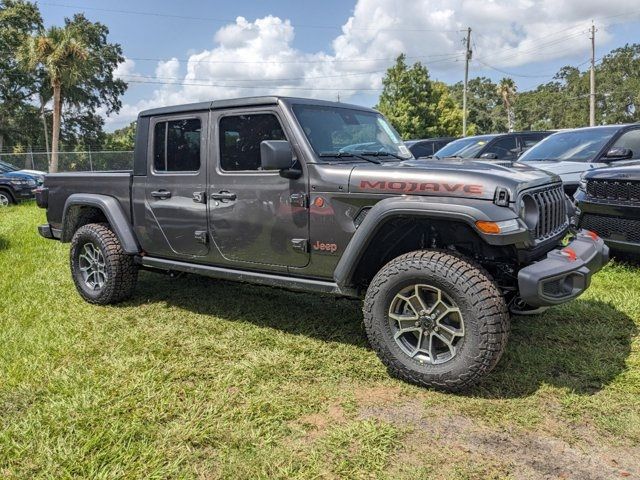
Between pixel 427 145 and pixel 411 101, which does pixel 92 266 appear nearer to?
pixel 427 145

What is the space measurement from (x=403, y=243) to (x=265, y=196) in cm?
104

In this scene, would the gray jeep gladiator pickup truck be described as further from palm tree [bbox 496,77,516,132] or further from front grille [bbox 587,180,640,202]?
palm tree [bbox 496,77,516,132]

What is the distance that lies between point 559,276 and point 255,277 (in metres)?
2.11

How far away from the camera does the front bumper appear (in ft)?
9.70

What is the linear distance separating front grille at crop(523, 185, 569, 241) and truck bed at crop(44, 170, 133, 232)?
344cm

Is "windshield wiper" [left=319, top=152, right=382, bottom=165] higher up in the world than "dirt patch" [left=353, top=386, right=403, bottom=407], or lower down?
higher up

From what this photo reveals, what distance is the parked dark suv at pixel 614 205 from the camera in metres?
4.93

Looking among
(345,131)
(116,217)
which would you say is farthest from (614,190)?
(116,217)

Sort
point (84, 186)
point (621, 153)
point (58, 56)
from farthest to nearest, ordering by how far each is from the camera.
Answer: point (58, 56) < point (621, 153) < point (84, 186)

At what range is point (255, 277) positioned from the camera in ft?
13.3

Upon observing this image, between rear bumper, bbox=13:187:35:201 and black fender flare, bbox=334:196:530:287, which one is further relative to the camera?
rear bumper, bbox=13:187:35:201

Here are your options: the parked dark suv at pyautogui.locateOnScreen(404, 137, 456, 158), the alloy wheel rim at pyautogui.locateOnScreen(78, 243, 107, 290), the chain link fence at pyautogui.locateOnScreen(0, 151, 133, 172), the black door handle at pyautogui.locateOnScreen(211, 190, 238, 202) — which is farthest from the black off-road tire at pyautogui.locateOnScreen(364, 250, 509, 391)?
the chain link fence at pyautogui.locateOnScreen(0, 151, 133, 172)

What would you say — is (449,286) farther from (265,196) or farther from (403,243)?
(265,196)

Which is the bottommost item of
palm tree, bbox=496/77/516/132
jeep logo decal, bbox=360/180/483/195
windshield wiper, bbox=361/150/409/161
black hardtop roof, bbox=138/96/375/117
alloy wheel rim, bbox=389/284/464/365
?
alloy wheel rim, bbox=389/284/464/365
